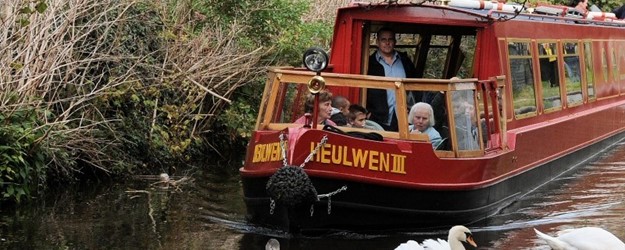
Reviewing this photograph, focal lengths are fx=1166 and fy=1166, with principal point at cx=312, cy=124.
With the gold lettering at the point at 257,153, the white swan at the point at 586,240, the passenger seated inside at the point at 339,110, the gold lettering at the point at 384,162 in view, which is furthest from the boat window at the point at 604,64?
the white swan at the point at 586,240

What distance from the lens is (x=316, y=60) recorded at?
9.78 metres

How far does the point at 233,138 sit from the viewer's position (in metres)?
15.3

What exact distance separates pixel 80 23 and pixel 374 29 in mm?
3364

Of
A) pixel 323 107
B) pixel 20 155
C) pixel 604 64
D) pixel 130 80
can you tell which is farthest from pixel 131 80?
pixel 604 64

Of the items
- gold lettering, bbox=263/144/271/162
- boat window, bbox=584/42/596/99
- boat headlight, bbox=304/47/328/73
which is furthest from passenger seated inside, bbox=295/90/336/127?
boat window, bbox=584/42/596/99

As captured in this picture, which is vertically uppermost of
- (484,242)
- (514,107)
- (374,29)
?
(374,29)

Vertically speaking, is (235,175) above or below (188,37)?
below

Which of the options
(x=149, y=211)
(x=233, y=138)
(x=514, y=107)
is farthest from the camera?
(x=233, y=138)

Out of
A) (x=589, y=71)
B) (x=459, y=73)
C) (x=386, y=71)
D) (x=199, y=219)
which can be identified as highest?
(x=386, y=71)

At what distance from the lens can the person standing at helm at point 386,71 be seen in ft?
37.2

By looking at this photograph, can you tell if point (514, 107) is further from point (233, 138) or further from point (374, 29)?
point (233, 138)

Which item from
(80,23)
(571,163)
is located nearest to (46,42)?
(80,23)

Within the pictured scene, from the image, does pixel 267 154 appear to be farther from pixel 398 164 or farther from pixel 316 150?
pixel 398 164

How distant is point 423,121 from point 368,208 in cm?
104
